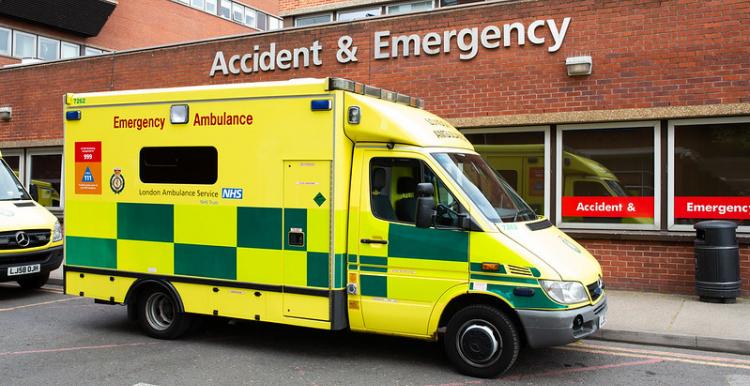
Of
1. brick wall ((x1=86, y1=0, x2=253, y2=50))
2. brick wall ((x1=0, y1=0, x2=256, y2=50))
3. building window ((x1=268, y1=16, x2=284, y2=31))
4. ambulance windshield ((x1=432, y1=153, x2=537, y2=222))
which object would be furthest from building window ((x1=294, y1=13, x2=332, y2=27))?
building window ((x1=268, y1=16, x2=284, y2=31))

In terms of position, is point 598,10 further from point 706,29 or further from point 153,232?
point 153,232

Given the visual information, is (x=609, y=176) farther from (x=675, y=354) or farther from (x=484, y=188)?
(x=484, y=188)

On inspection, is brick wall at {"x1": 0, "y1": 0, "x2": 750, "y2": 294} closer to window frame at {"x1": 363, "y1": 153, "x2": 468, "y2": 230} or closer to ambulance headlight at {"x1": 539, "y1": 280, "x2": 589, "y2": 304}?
ambulance headlight at {"x1": 539, "y1": 280, "x2": 589, "y2": 304}

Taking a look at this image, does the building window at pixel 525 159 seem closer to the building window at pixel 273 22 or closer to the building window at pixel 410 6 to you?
the building window at pixel 410 6

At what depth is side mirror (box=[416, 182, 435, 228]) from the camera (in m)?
5.65

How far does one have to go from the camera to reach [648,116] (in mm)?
9359

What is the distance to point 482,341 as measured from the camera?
5633 millimetres

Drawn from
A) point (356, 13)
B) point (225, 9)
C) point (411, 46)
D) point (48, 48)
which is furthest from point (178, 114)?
point (225, 9)

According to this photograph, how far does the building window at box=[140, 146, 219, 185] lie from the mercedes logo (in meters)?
3.55

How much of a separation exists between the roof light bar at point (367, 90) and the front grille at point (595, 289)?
2.66m

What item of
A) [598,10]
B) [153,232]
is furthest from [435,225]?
[598,10]

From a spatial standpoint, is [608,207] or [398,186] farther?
[608,207]

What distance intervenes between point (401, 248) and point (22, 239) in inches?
250

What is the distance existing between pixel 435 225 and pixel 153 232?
3.12 metres
